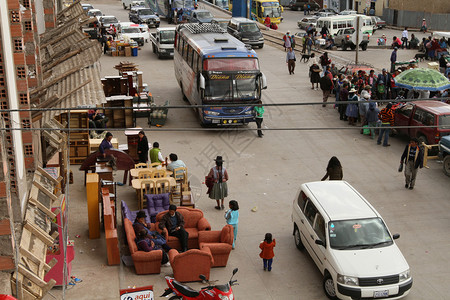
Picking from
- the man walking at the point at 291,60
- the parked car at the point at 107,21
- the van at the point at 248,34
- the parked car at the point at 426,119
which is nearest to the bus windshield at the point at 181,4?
the parked car at the point at 107,21

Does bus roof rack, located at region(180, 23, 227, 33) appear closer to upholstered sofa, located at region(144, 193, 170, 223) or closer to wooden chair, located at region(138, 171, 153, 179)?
wooden chair, located at region(138, 171, 153, 179)

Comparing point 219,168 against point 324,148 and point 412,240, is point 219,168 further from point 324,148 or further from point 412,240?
point 324,148

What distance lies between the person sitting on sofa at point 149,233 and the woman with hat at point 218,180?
294 cm

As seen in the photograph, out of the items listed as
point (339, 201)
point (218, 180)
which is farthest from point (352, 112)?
point (339, 201)

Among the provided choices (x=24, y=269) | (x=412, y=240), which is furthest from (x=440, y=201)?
(x=24, y=269)

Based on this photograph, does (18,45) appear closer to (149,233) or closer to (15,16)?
(15,16)

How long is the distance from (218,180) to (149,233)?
3220 mm

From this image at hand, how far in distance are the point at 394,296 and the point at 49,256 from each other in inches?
272

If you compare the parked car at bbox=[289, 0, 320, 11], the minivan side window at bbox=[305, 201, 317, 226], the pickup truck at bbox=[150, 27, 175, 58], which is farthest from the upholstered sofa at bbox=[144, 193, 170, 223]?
the parked car at bbox=[289, 0, 320, 11]

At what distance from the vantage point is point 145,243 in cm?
1382

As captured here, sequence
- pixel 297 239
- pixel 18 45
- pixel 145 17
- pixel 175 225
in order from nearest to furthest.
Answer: pixel 18 45
pixel 175 225
pixel 297 239
pixel 145 17

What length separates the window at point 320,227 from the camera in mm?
13438

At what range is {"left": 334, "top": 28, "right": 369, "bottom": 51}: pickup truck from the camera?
146ft

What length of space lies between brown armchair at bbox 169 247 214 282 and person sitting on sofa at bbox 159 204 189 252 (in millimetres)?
800
